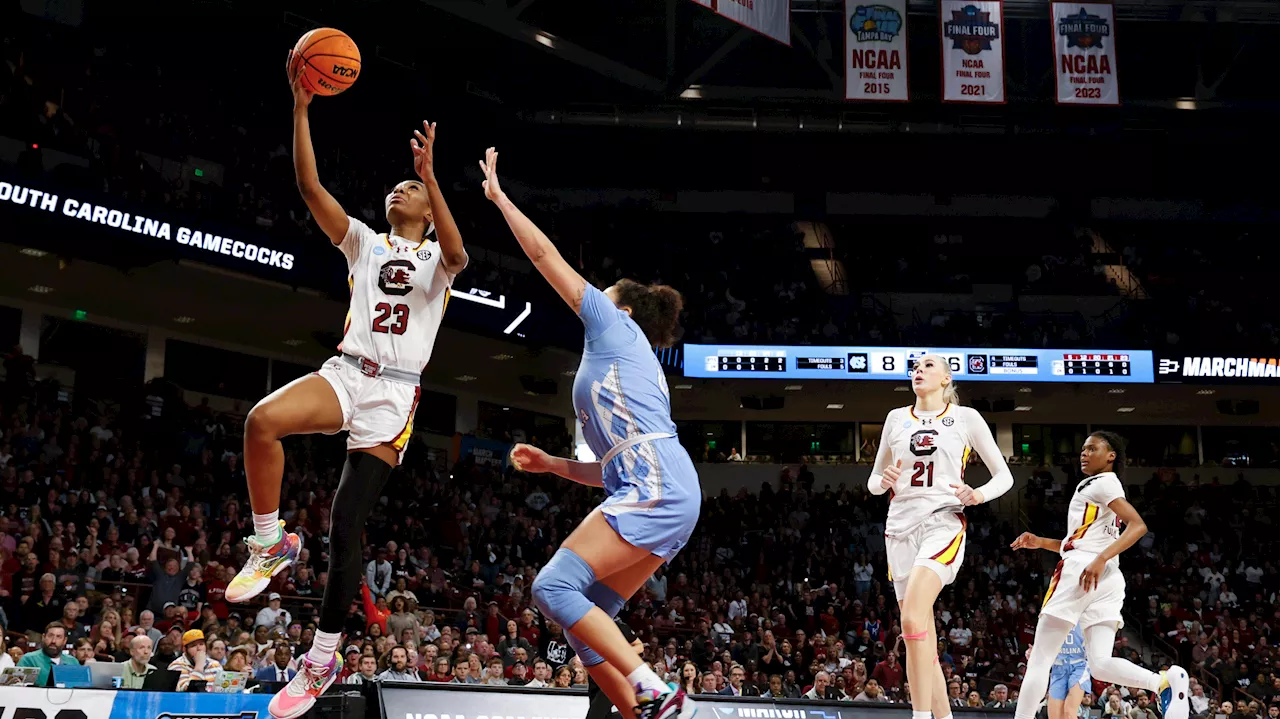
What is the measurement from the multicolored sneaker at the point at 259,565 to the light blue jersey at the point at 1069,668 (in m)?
5.41

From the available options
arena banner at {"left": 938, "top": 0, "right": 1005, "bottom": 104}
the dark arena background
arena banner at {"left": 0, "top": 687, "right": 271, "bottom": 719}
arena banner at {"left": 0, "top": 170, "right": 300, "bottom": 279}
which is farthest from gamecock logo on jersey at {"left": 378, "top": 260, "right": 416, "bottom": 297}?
arena banner at {"left": 938, "top": 0, "right": 1005, "bottom": 104}

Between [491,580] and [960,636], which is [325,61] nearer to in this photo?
[491,580]

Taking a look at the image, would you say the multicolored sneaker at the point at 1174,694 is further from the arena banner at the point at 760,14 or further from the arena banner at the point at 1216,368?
the arena banner at the point at 1216,368

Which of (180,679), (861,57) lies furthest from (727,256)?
(180,679)

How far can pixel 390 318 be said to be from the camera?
6.61 meters

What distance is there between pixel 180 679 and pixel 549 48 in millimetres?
21467

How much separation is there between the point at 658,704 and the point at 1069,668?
5.29 m

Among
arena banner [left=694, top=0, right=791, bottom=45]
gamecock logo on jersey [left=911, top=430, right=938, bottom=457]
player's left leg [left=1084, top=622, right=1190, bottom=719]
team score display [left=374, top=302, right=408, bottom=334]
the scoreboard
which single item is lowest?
player's left leg [left=1084, top=622, right=1190, bottom=719]

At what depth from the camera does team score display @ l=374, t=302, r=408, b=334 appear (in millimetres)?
6582

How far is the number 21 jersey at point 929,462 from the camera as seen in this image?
8.02m

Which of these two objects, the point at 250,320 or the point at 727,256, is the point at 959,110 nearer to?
the point at 727,256

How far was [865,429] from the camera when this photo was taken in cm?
3428

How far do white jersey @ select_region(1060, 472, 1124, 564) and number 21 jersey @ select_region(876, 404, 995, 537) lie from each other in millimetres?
1474

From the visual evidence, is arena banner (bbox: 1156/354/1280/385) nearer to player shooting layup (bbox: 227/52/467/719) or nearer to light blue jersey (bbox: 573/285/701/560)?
player shooting layup (bbox: 227/52/467/719)
